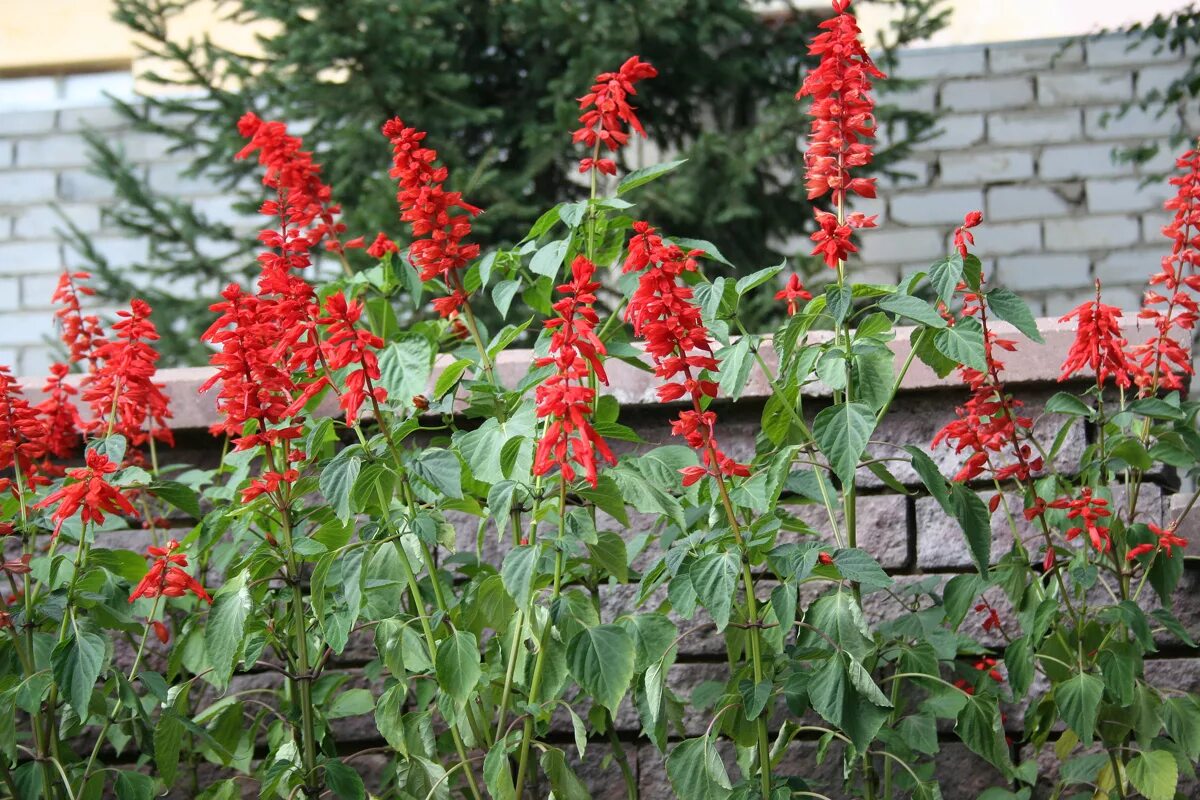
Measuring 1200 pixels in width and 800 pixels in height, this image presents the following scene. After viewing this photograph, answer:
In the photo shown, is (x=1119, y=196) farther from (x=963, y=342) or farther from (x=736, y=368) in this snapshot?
(x=736, y=368)

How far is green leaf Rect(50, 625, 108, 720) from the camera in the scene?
1616mm

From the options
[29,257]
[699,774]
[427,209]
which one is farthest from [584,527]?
[29,257]

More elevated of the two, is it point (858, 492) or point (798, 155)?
point (798, 155)

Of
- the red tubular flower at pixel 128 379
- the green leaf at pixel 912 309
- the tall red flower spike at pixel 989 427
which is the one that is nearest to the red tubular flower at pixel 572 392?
the green leaf at pixel 912 309

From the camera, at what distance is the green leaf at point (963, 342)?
5.17 ft

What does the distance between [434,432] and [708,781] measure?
3.19 ft

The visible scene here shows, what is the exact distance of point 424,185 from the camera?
67.3 inches

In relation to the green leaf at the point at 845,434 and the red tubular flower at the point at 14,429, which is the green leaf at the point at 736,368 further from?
the red tubular flower at the point at 14,429

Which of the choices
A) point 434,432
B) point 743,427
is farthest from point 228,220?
point 743,427

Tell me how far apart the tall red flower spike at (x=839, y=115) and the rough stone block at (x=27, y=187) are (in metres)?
4.59

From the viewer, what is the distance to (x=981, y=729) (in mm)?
1747

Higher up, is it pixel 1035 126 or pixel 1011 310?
pixel 1035 126

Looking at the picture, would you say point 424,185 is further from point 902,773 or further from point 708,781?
point 902,773

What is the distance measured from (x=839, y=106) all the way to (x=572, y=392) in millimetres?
507
